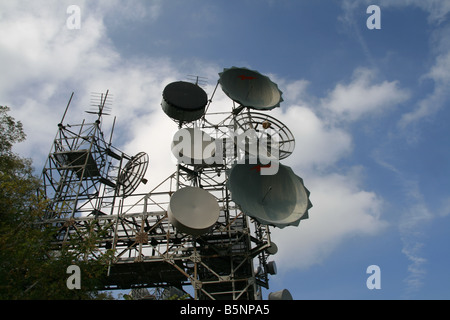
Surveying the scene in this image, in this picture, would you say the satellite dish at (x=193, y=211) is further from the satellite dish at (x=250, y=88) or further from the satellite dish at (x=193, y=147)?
the satellite dish at (x=250, y=88)

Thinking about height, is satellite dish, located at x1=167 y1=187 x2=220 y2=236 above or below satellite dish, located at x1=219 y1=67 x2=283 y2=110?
below

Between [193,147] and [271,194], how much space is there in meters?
9.05

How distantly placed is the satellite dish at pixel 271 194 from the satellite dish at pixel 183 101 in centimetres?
1001

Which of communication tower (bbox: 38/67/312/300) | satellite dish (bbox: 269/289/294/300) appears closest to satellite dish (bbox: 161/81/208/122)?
communication tower (bbox: 38/67/312/300)

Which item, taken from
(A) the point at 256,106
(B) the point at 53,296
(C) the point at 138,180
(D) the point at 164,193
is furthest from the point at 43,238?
(A) the point at 256,106

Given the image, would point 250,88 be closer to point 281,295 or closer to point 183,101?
point 183,101

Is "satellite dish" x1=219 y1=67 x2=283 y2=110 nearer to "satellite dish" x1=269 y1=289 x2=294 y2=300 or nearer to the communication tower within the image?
the communication tower

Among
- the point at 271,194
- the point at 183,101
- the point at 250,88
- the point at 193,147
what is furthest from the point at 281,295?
the point at 183,101

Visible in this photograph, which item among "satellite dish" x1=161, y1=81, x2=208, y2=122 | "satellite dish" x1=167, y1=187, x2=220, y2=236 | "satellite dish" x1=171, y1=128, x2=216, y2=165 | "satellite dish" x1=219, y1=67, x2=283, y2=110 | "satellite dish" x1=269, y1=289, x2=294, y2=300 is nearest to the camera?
"satellite dish" x1=167, y1=187, x2=220, y2=236

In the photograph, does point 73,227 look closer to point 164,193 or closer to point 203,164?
point 164,193

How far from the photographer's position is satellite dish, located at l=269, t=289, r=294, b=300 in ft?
77.3

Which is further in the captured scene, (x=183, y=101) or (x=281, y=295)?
(x=183, y=101)

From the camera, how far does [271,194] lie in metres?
24.0

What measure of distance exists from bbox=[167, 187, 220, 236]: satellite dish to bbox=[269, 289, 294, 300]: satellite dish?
6235 millimetres
